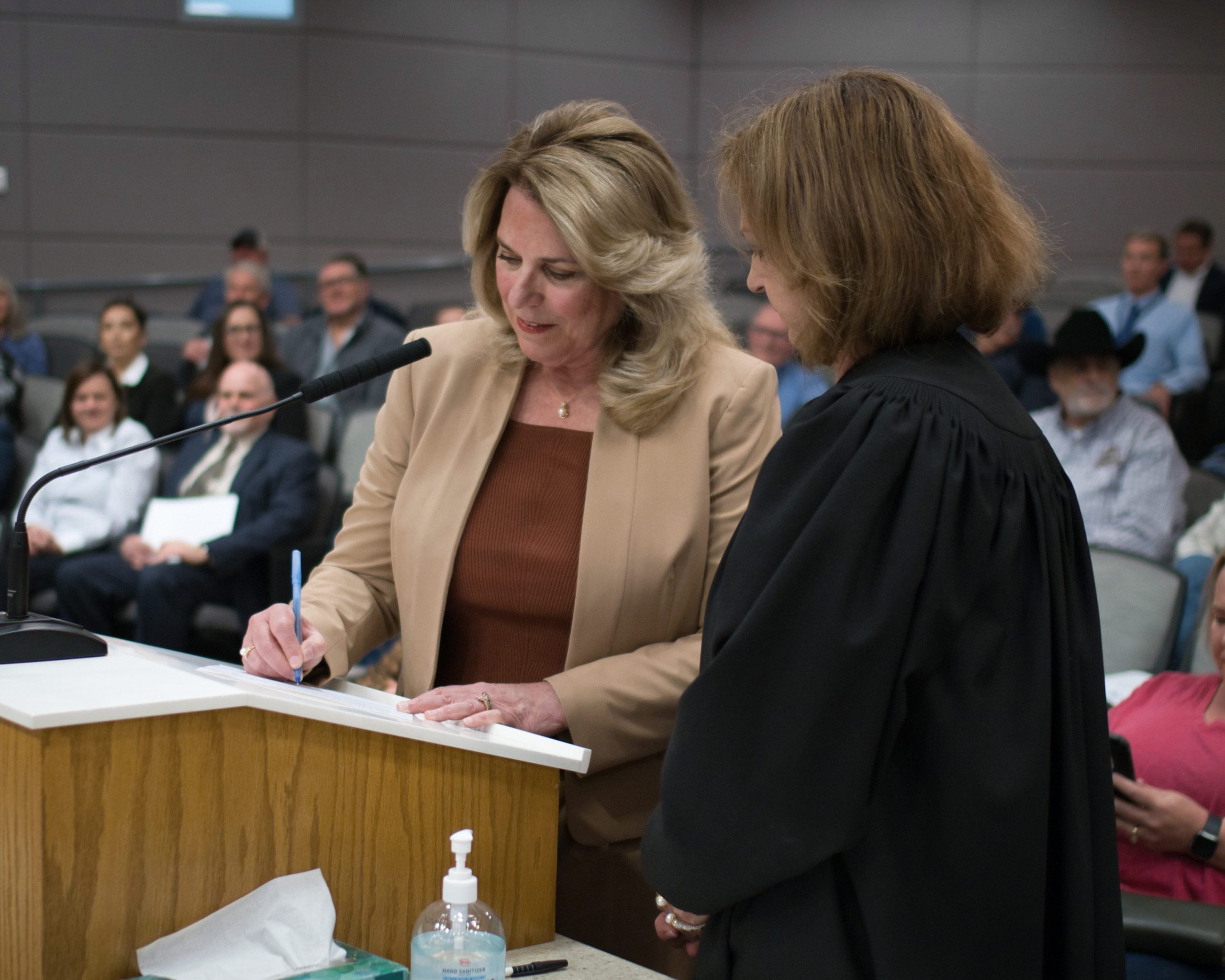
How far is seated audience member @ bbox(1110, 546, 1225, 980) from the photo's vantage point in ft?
6.22

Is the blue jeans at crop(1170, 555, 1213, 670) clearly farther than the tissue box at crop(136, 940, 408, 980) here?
Yes

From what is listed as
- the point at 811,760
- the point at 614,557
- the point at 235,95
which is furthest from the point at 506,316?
the point at 235,95

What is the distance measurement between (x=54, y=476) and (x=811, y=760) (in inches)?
31.0

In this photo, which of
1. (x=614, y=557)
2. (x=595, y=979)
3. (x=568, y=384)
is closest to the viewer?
(x=595, y=979)

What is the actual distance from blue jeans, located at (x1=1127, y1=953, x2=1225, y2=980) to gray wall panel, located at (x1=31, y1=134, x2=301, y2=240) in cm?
765

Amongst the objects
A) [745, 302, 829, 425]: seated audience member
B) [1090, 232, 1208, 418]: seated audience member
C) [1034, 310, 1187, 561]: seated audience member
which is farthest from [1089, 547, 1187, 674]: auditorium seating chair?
[1090, 232, 1208, 418]: seated audience member

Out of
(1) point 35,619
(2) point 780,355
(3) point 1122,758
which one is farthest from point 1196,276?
(1) point 35,619

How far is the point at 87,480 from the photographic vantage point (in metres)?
4.49

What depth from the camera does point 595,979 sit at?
1.14 metres

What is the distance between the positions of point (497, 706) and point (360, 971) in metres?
0.38

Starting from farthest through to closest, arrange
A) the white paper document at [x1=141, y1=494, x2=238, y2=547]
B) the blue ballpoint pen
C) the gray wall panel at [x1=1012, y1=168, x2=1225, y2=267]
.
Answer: the gray wall panel at [x1=1012, y1=168, x2=1225, y2=267] < the white paper document at [x1=141, y1=494, x2=238, y2=547] < the blue ballpoint pen

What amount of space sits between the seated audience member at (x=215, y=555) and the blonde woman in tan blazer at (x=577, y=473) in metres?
2.57

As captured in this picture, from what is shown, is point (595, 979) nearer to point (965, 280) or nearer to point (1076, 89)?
point (965, 280)

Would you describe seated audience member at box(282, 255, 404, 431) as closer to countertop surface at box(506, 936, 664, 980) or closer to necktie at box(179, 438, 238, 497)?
necktie at box(179, 438, 238, 497)
